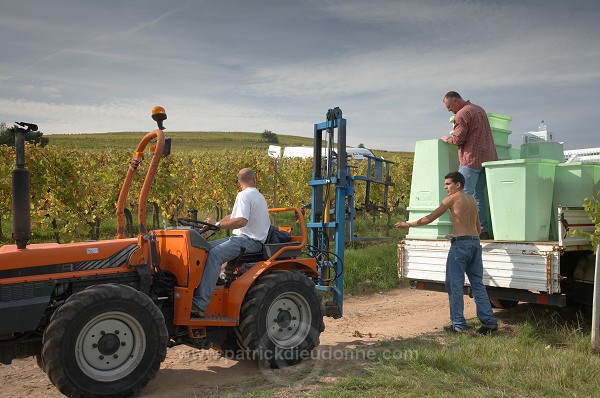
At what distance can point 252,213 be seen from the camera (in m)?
5.26

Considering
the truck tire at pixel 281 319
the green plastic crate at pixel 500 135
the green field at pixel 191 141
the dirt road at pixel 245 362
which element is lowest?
the dirt road at pixel 245 362

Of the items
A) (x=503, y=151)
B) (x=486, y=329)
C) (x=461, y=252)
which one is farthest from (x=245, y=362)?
(x=503, y=151)

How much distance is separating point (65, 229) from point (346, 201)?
598 centimetres

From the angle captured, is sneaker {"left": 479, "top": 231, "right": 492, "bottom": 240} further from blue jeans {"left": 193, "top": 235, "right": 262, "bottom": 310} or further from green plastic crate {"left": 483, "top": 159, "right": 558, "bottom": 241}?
blue jeans {"left": 193, "top": 235, "right": 262, "bottom": 310}

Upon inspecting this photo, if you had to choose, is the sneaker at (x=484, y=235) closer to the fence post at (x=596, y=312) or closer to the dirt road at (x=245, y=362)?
the dirt road at (x=245, y=362)

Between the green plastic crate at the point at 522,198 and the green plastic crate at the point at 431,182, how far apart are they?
24.1 inches

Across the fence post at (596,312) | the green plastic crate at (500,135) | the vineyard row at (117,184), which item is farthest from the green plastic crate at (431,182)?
the vineyard row at (117,184)

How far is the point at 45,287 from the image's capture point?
13.7 ft

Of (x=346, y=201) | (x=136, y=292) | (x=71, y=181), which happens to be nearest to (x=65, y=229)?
(x=71, y=181)

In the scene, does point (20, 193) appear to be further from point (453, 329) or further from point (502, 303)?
point (502, 303)

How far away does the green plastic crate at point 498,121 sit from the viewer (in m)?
7.51

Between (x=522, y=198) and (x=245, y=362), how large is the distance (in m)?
3.36

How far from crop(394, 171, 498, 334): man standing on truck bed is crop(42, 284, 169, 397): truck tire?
298 cm

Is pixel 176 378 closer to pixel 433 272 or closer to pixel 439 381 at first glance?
pixel 439 381
